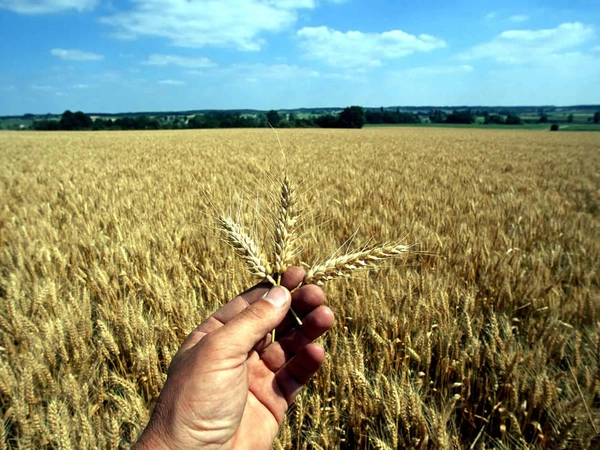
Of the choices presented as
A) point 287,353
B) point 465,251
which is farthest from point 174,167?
point 287,353

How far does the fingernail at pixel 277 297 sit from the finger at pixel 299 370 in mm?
381

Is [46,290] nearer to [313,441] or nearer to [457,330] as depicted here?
[313,441]

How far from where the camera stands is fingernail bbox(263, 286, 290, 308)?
124 cm

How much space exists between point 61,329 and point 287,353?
1.14 meters

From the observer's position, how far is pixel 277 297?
125 cm

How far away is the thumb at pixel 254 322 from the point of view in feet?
3.85

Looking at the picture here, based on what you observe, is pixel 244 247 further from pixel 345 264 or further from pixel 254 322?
pixel 345 264

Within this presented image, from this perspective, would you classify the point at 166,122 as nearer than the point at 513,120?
No

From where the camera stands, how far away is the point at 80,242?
3.32 metres

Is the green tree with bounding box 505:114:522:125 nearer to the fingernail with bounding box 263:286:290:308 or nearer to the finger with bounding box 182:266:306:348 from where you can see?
the finger with bounding box 182:266:306:348

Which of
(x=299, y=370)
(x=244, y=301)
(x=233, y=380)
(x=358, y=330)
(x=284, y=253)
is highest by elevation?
(x=284, y=253)

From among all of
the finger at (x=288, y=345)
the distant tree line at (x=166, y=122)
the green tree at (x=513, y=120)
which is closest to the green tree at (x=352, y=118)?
the distant tree line at (x=166, y=122)

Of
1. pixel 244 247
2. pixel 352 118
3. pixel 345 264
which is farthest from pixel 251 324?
pixel 352 118

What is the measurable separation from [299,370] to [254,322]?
0.52 m
